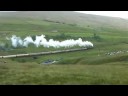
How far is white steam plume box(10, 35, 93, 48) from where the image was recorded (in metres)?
10.8

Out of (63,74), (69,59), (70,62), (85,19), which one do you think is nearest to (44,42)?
(69,59)

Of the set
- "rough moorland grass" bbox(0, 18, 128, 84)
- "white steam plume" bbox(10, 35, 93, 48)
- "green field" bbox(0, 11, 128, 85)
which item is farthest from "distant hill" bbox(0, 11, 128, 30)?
"white steam plume" bbox(10, 35, 93, 48)

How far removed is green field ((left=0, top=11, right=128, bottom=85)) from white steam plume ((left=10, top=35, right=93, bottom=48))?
13 cm

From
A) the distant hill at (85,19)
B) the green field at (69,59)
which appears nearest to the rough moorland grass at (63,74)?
the green field at (69,59)

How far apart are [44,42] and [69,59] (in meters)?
0.95

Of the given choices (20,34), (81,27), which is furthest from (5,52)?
(81,27)

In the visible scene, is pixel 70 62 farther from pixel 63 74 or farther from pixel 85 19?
pixel 85 19

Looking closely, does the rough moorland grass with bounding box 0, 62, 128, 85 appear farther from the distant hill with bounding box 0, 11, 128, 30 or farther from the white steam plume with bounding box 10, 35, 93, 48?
the distant hill with bounding box 0, 11, 128, 30

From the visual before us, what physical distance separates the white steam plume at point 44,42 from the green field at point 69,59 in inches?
5.1

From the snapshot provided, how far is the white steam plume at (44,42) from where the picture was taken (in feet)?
35.5

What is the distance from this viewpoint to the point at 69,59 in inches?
421
